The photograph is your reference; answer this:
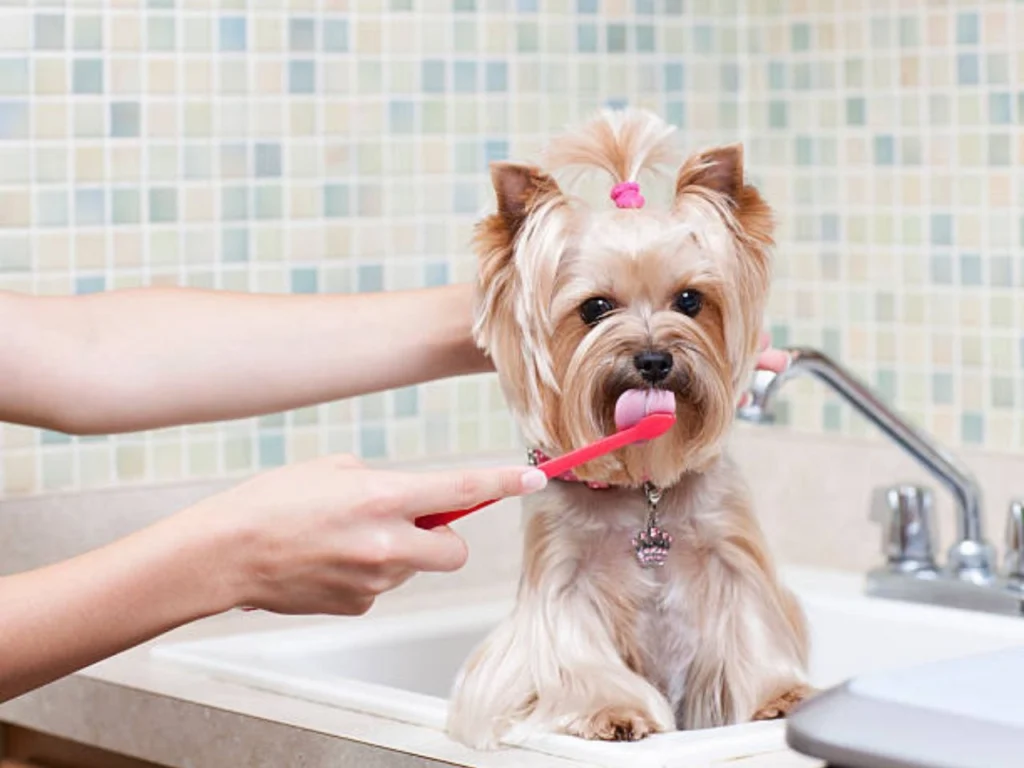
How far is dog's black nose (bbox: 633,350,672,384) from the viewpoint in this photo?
124 cm

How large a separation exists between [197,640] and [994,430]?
2.70 ft

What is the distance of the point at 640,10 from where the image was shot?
2.08 m

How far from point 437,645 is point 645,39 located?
0.75 metres

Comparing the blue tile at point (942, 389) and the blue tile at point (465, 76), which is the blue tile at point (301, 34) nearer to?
the blue tile at point (465, 76)

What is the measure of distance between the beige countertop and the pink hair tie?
0.37 meters

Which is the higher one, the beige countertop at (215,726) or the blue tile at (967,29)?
the blue tile at (967,29)

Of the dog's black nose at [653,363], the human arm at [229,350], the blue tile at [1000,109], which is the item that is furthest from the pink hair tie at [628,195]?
the blue tile at [1000,109]

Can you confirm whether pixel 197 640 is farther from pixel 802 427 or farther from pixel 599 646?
pixel 802 427

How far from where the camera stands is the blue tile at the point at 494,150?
1983mm

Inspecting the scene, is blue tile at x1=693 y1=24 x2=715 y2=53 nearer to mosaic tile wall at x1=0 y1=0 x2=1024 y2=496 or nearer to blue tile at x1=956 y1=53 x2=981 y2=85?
mosaic tile wall at x1=0 y1=0 x2=1024 y2=496

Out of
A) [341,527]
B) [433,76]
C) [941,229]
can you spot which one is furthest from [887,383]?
[341,527]

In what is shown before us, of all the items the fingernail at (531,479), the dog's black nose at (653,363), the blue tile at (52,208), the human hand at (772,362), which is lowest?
the fingernail at (531,479)

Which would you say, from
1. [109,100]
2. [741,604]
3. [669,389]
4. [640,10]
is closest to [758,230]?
[669,389]

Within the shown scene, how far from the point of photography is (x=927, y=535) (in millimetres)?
1809
